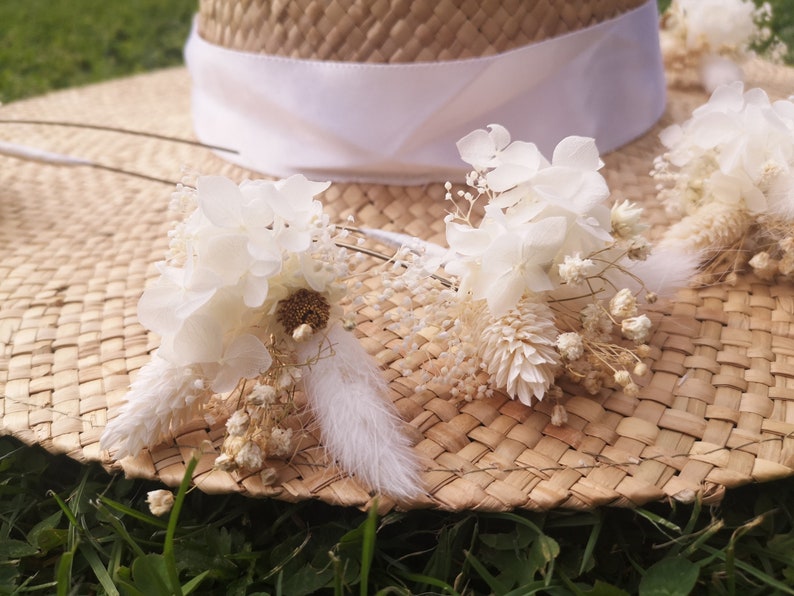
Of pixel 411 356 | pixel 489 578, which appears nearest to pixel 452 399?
pixel 411 356

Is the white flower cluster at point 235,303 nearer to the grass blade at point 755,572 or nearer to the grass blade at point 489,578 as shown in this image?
the grass blade at point 489,578

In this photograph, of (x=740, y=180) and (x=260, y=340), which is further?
(x=740, y=180)

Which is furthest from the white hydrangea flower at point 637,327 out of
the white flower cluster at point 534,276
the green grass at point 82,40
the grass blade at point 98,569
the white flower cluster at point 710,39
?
the green grass at point 82,40

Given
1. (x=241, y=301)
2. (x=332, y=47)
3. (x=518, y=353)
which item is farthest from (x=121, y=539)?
(x=332, y=47)

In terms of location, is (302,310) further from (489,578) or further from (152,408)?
(489,578)

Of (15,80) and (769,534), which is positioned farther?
(15,80)

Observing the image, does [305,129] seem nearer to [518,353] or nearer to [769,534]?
[518,353]

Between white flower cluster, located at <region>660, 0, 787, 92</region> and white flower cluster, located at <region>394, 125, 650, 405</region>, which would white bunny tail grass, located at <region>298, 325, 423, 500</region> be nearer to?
white flower cluster, located at <region>394, 125, 650, 405</region>
